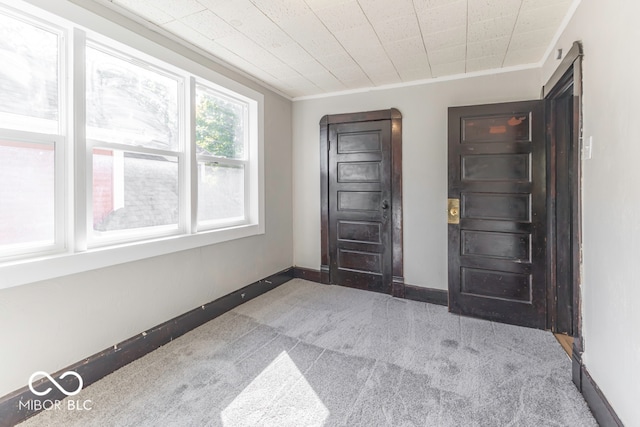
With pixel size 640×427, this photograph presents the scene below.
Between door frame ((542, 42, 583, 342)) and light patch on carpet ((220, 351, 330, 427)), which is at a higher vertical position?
door frame ((542, 42, 583, 342))

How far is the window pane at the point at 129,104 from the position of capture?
80.7 inches

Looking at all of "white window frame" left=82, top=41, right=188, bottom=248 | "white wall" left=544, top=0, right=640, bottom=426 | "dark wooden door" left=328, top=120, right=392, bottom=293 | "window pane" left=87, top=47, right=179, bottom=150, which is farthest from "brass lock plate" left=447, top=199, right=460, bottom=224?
"window pane" left=87, top=47, right=179, bottom=150

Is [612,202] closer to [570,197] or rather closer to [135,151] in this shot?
[570,197]

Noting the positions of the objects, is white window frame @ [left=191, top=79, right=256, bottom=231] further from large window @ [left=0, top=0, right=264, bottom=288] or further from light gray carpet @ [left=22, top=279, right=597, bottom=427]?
light gray carpet @ [left=22, top=279, right=597, bottom=427]

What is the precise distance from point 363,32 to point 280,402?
2.70m

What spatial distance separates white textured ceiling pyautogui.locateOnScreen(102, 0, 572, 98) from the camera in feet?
6.57

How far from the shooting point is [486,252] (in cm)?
292

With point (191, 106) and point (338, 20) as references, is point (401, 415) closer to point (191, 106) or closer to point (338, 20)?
point (338, 20)

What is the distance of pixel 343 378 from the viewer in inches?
77.9

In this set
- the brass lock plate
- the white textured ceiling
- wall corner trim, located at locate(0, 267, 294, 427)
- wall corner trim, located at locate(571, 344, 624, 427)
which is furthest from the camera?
the brass lock plate

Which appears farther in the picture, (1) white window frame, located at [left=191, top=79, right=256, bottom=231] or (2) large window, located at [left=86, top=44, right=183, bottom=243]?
(1) white window frame, located at [left=191, top=79, right=256, bottom=231]

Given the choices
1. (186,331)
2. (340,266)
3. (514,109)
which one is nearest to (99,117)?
(186,331)

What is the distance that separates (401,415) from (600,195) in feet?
5.42

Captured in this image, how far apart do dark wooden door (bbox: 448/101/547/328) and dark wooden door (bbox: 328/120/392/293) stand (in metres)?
0.80
